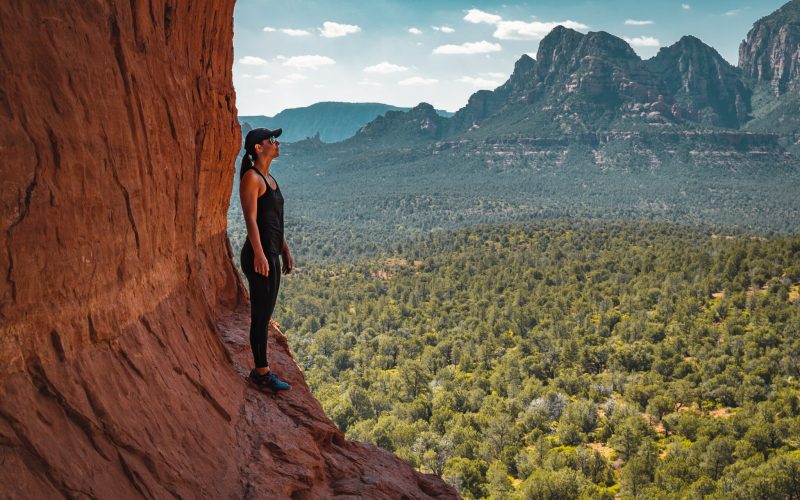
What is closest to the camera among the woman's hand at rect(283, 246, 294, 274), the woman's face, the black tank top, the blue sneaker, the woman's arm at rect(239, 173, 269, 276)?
the woman's arm at rect(239, 173, 269, 276)

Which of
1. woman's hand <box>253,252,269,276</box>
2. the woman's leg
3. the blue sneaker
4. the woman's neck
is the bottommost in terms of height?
the blue sneaker

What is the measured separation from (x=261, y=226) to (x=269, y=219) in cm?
12

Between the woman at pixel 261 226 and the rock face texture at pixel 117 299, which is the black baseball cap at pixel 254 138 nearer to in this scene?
the woman at pixel 261 226

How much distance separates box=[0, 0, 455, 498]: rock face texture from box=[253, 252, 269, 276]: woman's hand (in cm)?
88

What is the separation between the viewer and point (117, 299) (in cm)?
468

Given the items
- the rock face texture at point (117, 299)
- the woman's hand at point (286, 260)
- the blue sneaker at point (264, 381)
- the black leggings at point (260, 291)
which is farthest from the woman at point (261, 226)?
the woman's hand at point (286, 260)

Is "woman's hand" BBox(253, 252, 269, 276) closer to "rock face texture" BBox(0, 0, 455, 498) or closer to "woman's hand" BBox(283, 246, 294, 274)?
"rock face texture" BBox(0, 0, 455, 498)

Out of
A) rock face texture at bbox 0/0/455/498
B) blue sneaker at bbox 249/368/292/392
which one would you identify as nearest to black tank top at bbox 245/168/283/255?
rock face texture at bbox 0/0/455/498

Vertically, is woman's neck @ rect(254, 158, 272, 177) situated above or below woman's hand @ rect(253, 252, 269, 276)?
above

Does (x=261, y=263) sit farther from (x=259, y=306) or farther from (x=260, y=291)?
(x=259, y=306)

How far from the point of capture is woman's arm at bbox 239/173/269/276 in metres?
6.24

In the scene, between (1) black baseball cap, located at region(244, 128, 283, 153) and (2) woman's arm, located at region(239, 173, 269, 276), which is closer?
(2) woman's arm, located at region(239, 173, 269, 276)

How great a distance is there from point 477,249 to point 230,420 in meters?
110

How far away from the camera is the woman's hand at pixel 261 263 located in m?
6.25
